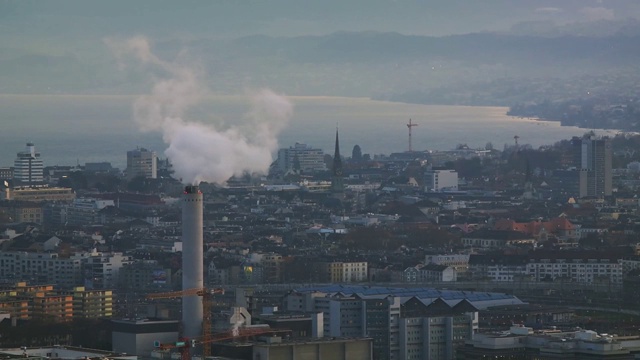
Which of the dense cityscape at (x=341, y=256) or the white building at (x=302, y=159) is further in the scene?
the white building at (x=302, y=159)

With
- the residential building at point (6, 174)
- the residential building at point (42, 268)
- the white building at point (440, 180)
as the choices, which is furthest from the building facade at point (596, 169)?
the residential building at point (42, 268)

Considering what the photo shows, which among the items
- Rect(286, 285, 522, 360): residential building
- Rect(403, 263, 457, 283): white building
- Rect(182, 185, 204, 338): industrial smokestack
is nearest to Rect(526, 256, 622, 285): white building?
Rect(403, 263, 457, 283): white building

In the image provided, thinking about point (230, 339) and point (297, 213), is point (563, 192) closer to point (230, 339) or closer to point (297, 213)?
point (297, 213)

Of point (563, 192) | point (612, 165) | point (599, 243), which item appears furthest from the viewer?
point (612, 165)

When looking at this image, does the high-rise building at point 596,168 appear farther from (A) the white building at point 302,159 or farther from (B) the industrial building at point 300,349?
(B) the industrial building at point 300,349

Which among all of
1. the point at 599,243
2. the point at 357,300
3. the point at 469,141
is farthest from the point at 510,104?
the point at 357,300

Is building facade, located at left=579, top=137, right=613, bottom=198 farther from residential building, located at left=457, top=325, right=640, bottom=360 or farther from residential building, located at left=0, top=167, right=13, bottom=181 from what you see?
residential building, located at left=457, top=325, right=640, bottom=360

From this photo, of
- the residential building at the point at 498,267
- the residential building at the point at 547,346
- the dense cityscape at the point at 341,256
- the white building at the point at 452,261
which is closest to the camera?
the residential building at the point at 547,346
